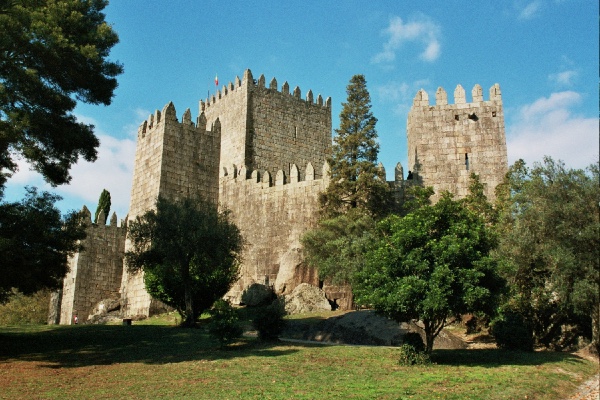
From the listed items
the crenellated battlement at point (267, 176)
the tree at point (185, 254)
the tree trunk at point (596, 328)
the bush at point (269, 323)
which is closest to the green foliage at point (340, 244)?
the crenellated battlement at point (267, 176)

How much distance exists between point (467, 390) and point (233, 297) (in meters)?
21.8

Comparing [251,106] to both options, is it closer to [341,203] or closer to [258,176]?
[258,176]

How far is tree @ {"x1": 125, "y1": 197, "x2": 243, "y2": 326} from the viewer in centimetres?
2517

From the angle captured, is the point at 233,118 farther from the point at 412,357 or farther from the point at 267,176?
the point at 412,357

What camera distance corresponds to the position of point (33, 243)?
18.2 metres

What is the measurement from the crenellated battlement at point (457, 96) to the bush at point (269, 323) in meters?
17.1

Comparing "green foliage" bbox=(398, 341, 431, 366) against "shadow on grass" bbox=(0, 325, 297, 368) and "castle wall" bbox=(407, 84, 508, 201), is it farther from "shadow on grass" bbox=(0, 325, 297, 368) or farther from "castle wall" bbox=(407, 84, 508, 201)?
"castle wall" bbox=(407, 84, 508, 201)

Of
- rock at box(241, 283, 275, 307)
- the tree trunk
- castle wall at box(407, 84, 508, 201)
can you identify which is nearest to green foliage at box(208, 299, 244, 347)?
the tree trunk

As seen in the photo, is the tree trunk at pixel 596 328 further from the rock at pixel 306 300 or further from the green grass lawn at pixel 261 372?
the rock at pixel 306 300

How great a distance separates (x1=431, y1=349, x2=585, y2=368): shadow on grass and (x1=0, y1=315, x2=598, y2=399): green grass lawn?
0.03 metres

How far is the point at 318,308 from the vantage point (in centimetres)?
2814

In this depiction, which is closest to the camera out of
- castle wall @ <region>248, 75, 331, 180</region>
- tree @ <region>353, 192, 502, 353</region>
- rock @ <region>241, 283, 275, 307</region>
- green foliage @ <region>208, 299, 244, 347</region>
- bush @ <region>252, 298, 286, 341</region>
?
tree @ <region>353, 192, 502, 353</region>

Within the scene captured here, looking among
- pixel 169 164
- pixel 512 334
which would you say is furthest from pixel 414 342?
pixel 169 164

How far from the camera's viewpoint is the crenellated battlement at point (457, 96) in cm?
3331
